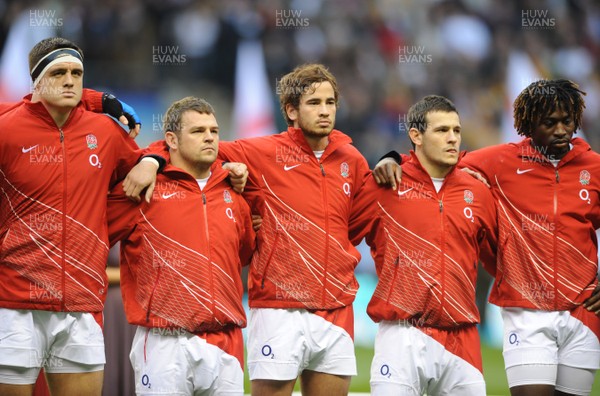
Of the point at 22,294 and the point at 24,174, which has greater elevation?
the point at 24,174

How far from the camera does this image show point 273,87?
43.6 ft

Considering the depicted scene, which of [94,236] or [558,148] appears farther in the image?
[558,148]

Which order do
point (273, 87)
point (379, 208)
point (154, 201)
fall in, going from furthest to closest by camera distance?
point (273, 87)
point (379, 208)
point (154, 201)

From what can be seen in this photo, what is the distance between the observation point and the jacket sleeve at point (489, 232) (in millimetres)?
6062

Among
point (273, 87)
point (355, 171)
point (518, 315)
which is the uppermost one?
point (273, 87)

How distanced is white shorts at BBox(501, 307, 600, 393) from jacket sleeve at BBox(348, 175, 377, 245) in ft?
3.52

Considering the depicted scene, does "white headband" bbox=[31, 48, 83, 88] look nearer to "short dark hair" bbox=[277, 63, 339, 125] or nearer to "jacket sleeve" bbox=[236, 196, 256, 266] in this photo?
"jacket sleeve" bbox=[236, 196, 256, 266]

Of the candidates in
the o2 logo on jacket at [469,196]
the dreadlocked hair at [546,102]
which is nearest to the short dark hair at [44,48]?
the o2 logo on jacket at [469,196]

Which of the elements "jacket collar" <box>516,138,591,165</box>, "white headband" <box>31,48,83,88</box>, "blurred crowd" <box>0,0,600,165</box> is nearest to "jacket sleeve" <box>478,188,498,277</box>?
"jacket collar" <box>516,138,591,165</box>

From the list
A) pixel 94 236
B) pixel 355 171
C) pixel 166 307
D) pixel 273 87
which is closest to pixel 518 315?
pixel 355 171

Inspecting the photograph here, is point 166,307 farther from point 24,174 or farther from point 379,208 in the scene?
point 379,208

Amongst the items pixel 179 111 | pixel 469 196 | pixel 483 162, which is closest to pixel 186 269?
pixel 179 111

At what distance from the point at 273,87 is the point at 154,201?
25.7 ft

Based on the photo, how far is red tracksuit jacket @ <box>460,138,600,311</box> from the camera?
6.04 metres
